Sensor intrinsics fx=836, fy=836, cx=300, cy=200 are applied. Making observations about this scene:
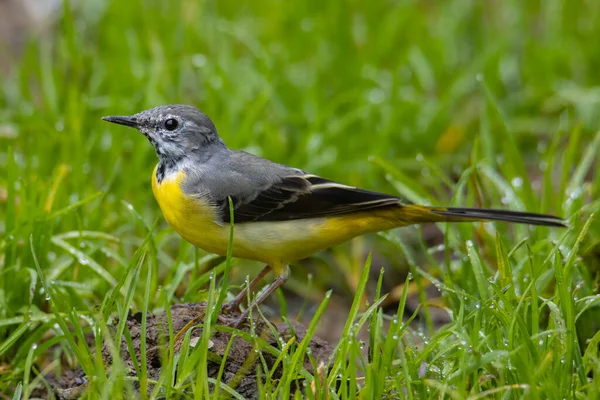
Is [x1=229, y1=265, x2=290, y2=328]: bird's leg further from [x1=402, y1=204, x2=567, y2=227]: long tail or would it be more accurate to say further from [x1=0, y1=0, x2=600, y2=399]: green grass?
[x1=402, y1=204, x2=567, y2=227]: long tail

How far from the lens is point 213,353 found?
347 cm

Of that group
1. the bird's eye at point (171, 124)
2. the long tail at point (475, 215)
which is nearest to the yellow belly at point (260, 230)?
the long tail at point (475, 215)

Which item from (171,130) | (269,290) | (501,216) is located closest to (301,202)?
(269,290)

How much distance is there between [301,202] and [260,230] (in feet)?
0.86

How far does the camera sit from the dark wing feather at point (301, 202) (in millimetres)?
4031

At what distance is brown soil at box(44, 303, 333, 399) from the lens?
3453 mm

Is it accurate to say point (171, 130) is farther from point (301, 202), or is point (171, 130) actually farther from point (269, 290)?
point (269, 290)

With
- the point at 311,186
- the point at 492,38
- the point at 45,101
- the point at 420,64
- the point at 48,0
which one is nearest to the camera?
the point at 311,186

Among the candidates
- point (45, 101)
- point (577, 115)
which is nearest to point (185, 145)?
point (45, 101)

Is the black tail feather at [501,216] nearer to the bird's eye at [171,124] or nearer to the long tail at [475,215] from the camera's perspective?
the long tail at [475,215]

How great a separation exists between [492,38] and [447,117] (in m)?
1.42

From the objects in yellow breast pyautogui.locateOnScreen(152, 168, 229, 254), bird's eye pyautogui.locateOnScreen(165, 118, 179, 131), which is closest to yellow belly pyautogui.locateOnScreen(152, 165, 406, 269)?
yellow breast pyautogui.locateOnScreen(152, 168, 229, 254)

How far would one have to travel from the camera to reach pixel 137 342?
142 inches

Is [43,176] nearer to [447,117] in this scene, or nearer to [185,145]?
[185,145]
